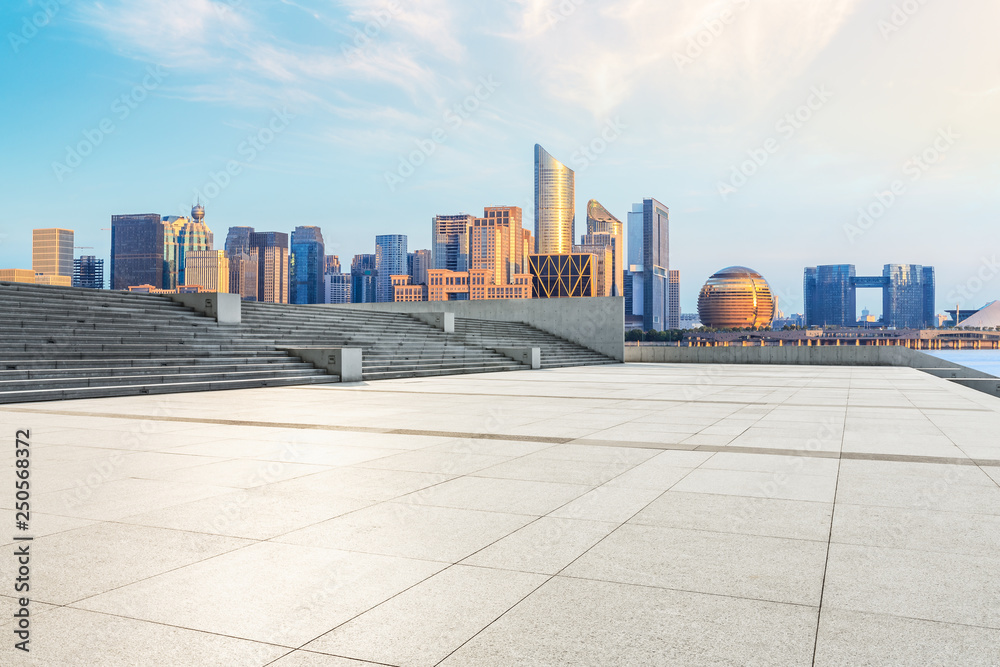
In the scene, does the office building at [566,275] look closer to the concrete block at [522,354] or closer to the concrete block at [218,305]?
the concrete block at [522,354]

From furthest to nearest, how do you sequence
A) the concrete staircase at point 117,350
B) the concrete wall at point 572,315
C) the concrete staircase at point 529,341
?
the concrete wall at point 572,315, the concrete staircase at point 529,341, the concrete staircase at point 117,350

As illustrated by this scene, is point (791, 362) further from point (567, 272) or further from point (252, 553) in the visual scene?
point (567, 272)

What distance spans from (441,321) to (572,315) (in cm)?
1224

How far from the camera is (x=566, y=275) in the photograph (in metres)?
146

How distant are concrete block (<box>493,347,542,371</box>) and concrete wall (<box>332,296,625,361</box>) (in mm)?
11181

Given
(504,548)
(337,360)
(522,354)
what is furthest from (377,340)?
(504,548)

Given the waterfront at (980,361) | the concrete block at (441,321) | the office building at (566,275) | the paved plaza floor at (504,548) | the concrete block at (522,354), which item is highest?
the office building at (566,275)

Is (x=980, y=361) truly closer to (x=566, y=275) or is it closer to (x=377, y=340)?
(x=566, y=275)

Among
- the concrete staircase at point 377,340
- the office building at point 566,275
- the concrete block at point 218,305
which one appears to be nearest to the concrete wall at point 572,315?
the concrete staircase at point 377,340

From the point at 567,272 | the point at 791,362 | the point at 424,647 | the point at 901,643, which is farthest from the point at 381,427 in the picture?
the point at 567,272

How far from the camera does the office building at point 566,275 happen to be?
144 m

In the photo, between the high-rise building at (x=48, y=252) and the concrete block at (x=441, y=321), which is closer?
the concrete block at (x=441, y=321)

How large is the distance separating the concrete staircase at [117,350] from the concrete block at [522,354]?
1177 centimetres

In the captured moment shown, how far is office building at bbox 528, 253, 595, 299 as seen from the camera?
144500 millimetres
